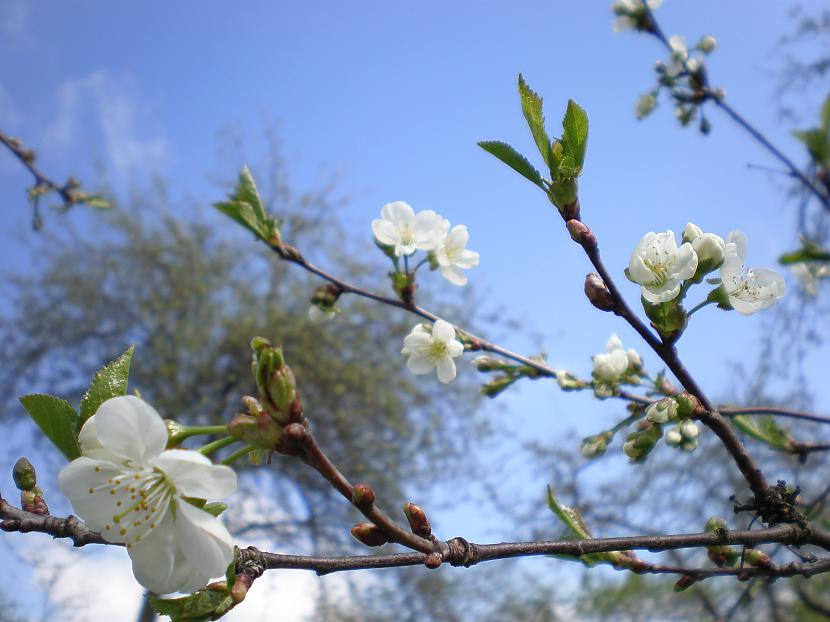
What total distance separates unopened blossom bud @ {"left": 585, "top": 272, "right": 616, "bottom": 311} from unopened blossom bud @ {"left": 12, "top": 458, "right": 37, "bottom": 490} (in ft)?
1.93

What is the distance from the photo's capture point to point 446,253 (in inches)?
54.5

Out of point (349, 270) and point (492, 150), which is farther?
point (349, 270)

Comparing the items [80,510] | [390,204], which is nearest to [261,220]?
[390,204]

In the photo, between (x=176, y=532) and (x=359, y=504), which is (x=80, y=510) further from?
(x=359, y=504)

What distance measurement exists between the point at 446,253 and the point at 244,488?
7.73 m

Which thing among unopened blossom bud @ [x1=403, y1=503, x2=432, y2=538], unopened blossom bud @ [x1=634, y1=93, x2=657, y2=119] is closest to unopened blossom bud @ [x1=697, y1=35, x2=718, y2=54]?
unopened blossom bud @ [x1=634, y1=93, x2=657, y2=119]

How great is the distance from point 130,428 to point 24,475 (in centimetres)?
24

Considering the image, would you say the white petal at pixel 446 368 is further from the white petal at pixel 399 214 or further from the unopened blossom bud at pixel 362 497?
the unopened blossom bud at pixel 362 497

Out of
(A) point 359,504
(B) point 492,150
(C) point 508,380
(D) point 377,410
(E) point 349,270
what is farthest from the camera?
(E) point 349,270

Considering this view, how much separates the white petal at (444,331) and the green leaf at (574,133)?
0.60 meters

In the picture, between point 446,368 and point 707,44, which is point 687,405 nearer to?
point 446,368

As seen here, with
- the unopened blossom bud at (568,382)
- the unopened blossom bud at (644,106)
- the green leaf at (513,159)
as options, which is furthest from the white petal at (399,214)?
the unopened blossom bud at (644,106)

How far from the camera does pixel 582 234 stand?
626mm

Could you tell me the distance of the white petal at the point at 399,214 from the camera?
131 centimetres
